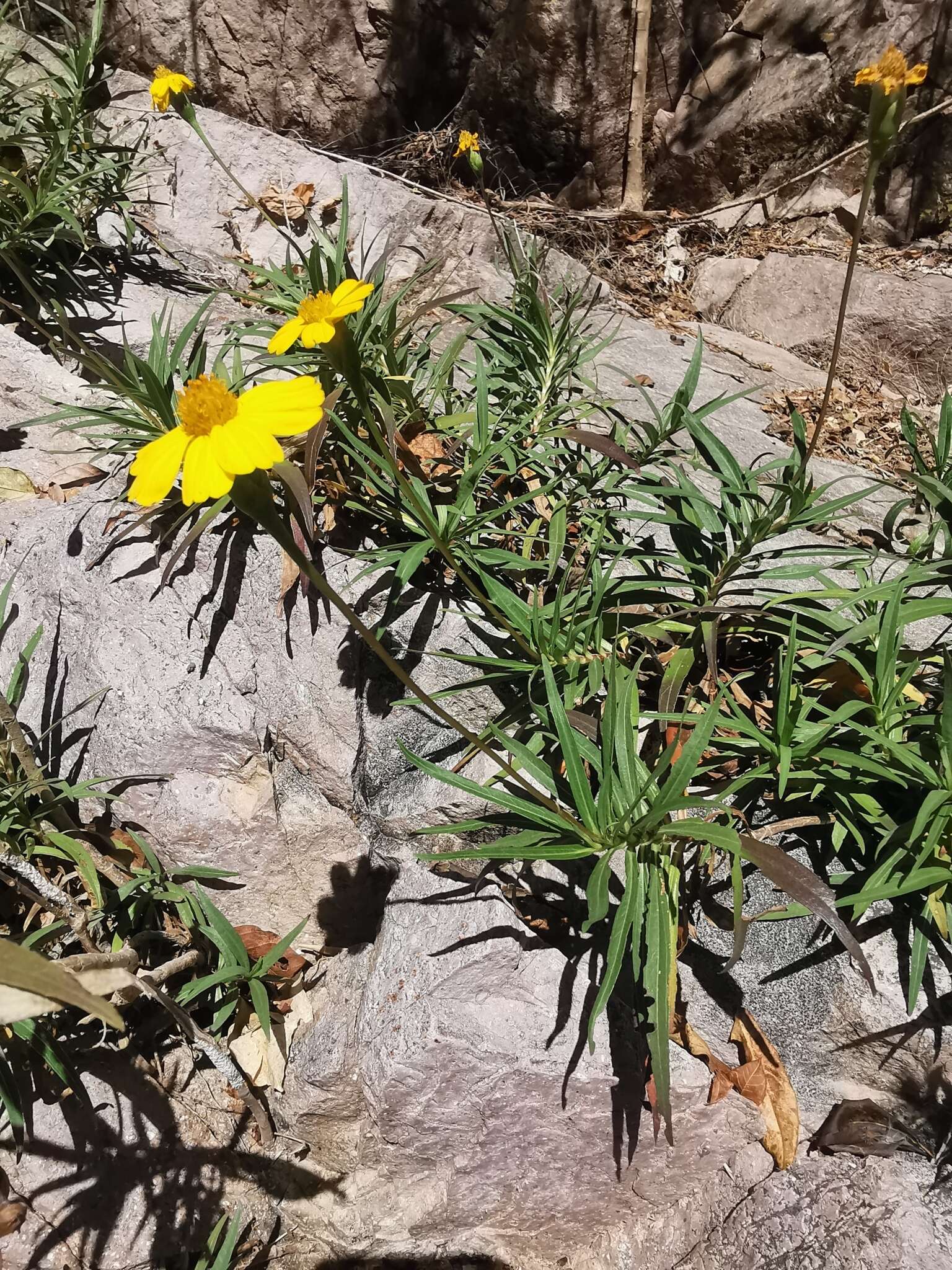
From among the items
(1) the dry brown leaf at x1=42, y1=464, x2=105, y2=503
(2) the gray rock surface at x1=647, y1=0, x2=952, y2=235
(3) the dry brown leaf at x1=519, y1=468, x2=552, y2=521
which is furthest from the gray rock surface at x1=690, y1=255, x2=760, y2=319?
(1) the dry brown leaf at x1=42, y1=464, x2=105, y2=503

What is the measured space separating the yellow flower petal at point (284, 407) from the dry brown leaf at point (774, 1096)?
1.48 m

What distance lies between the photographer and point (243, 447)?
2.83ft

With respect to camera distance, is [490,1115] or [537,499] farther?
[537,499]

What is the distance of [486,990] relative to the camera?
159cm

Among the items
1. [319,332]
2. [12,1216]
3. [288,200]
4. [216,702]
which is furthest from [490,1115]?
[288,200]

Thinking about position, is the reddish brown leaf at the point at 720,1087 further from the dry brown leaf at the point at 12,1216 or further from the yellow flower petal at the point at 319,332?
Result: the yellow flower petal at the point at 319,332

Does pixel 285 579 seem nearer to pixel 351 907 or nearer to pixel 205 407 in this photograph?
pixel 351 907

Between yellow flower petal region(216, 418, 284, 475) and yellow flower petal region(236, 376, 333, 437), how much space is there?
11 millimetres

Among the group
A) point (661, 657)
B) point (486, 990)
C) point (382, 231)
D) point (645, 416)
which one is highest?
point (382, 231)

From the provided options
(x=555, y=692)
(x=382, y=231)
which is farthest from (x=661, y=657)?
(x=382, y=231)

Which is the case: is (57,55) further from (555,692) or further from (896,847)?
(896,847)

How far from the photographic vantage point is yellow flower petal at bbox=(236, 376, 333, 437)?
0.89 metres

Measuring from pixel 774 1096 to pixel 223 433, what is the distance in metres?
1.67

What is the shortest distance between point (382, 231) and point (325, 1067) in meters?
3.57
